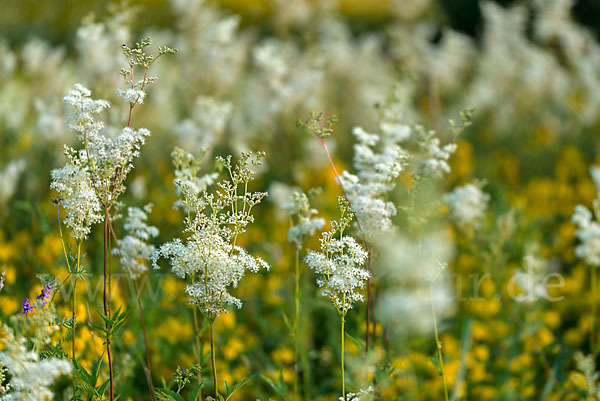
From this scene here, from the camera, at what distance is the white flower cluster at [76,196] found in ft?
6.75

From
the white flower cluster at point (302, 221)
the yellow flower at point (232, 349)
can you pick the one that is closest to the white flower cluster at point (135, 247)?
the white flower cluster at point (302, 221)

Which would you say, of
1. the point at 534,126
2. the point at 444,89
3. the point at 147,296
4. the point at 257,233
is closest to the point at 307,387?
the point at 147,296

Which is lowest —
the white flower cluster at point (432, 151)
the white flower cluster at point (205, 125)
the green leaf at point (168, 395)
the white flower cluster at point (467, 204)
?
the green leaf at point (168, 395)

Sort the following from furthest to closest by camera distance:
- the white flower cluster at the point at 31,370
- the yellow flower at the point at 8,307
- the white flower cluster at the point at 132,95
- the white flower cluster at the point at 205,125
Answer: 1. the white flower cluster at the point at 205,125
2. the yellow flower at the point at 8,307
3. the white flower cluster at the point at 132,95
4. the white flower cluster at the point at 31,370

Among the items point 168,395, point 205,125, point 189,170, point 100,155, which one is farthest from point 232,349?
point 205,125

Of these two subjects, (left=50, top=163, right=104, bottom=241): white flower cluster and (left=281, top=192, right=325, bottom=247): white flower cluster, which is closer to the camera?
(left=50, top=163, right=104, bottom=241): white flower cluster

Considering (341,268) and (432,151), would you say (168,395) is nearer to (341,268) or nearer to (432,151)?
(341,268)

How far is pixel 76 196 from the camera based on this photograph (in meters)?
2.08

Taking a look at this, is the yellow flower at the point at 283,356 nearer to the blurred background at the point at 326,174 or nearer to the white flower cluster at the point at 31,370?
the blurred background at the point at 326,174

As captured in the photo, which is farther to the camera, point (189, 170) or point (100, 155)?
point (189, 170)

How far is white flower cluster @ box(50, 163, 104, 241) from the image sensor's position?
2.06 m

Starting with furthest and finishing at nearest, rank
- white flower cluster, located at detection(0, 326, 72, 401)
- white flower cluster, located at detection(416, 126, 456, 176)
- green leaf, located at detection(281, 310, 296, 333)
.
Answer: white flower cluster, located at detection(416, 126, 456, 176), green leaf, located at detection(281, 310, 296, 333), white flower cluster, located at detection(0, 326, 72, 401)

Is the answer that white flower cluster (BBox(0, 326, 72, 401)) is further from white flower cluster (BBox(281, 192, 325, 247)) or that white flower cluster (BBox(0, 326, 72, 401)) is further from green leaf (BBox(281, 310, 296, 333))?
white flower cluster (BBox(281, 192, 325, 247))

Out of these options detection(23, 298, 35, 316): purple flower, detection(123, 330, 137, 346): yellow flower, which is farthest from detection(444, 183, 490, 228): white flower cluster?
detection(23, 298, 35, 316): purple flower
